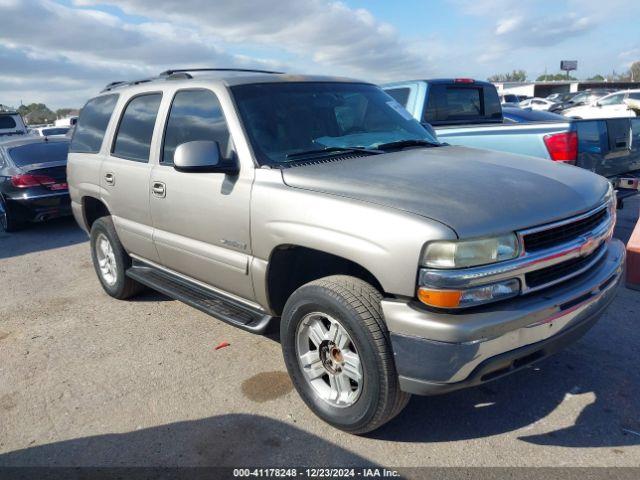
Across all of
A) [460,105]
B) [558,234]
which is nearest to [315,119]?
[558,234]

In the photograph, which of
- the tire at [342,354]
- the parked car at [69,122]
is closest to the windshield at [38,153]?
the tire at [342,354]

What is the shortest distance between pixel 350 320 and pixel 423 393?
1.58 ft

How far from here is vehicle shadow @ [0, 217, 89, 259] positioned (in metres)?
7.89

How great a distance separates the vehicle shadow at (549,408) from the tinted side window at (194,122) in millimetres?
2076

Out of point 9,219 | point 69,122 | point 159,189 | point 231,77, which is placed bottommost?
point 9,219

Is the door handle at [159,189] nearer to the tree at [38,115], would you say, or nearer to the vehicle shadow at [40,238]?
the vehicle shadow at [40,238]

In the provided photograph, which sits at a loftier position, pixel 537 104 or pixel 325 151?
pixel 325 151

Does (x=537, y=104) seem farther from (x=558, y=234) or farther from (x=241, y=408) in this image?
(x=241, y=408)

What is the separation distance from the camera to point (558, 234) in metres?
2.73

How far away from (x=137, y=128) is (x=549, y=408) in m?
3.67

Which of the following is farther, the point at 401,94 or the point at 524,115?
the point at 524,115

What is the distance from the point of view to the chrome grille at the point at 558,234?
259 centimetres

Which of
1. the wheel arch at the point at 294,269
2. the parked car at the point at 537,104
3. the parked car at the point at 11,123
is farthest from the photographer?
the parked car at the point at 537,104

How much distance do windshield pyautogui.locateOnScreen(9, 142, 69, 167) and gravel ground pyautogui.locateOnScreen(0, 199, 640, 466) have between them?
4.84m
